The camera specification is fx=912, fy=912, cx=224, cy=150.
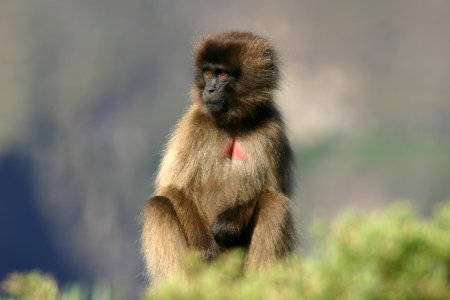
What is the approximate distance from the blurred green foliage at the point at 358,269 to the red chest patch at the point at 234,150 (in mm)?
5751

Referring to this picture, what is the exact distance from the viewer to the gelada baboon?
8641 millimetres

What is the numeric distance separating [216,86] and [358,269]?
610 centimetres

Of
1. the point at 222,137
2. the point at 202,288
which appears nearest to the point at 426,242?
the point at 202,288

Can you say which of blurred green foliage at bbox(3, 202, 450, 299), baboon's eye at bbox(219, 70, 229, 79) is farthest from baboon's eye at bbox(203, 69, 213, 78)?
blurred green foliage at bbox(3, 202, 450, 299)

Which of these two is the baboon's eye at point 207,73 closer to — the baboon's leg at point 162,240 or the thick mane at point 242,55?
the thick mane at point 242,55

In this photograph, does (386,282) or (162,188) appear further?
(162,188)

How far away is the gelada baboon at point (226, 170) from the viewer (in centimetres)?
864

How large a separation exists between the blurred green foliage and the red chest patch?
5751mm

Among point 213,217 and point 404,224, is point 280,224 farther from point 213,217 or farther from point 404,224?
point 404,224

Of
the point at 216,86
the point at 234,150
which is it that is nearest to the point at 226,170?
the point at 234,150

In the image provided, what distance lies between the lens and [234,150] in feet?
30.0

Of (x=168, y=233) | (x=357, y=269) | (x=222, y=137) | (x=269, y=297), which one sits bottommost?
(x=168, y=233)

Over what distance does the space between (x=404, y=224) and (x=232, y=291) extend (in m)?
0.65

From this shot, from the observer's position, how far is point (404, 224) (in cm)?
320
